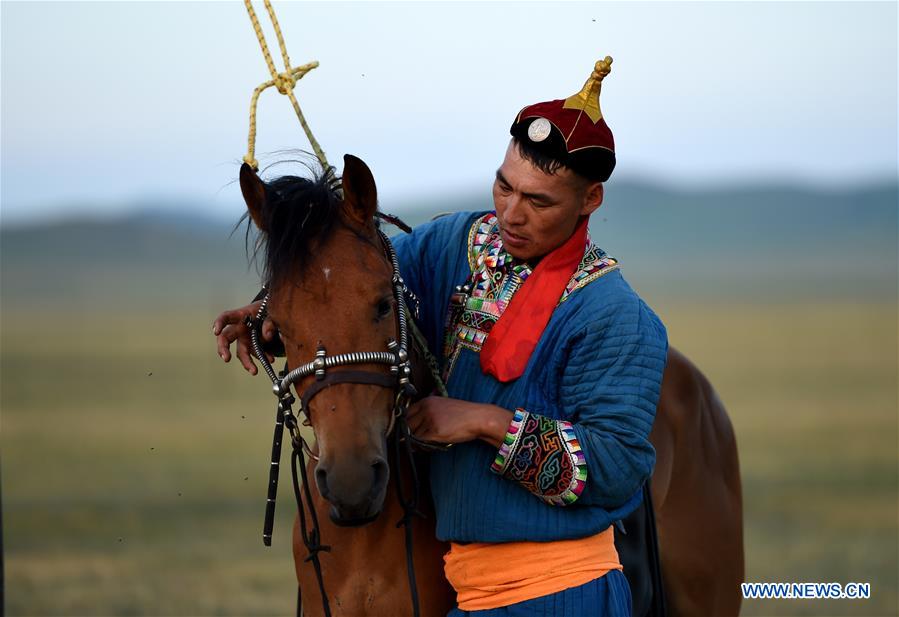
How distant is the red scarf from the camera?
3504 mm

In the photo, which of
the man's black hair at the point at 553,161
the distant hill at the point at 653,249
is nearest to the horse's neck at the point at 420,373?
the man's black hair at the point at 553,161

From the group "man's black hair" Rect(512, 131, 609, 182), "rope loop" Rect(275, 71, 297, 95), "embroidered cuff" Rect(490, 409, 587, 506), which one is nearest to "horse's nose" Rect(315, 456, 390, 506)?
"embroidered cuff" Rect(490, 409, 587, 506)

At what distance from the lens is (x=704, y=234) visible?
127188mm

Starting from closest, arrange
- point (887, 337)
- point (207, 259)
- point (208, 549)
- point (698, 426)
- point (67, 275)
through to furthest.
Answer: point (698, 426) → point (208, 549) → point (887, 337) → point (67, 275) → point (207, 259)

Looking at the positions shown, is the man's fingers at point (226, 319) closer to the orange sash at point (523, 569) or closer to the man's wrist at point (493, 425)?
the man's wrist at point (493, 425)

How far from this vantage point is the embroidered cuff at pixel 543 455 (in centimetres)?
330

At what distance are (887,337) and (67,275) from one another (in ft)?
222

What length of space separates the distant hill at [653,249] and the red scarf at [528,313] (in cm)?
6781

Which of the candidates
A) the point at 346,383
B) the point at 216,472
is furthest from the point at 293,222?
the point at 216,472

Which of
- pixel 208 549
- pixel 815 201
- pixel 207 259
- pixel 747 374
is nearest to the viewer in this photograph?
pixel 208 549

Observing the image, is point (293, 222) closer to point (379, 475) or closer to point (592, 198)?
point (379, 475)

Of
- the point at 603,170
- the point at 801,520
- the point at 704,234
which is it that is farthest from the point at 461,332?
the point at 704,234

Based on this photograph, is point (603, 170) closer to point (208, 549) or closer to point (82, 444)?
point (208, 549)

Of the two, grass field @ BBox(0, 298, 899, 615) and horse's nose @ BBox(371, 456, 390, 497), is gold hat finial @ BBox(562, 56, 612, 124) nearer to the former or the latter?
horse's nose @ BBox(371, 456, 390, 497)
